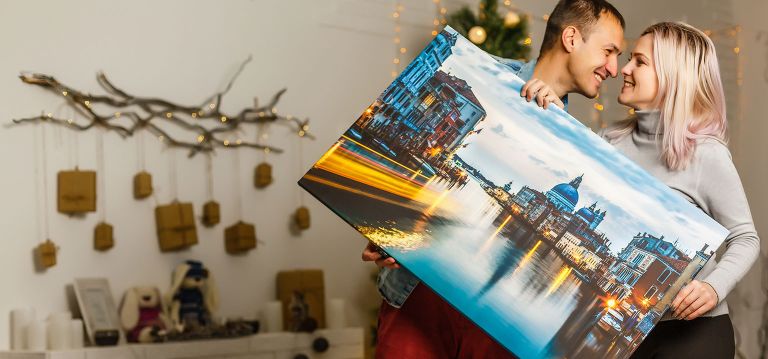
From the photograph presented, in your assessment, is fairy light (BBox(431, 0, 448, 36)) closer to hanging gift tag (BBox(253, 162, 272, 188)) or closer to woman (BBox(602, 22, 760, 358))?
hanging gift tag (BBox(253, 162, 272, 188))

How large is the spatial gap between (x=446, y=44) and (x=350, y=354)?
232 cm

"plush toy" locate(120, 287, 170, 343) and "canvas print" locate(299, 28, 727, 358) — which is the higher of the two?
"canvas print" locate(299, 28, 727, 358)

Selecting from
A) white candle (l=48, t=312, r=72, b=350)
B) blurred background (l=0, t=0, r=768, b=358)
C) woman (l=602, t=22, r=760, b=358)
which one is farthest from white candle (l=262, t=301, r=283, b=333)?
woman (l=602, t=22, r=760, b=358)

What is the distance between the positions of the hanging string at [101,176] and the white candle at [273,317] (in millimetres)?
754

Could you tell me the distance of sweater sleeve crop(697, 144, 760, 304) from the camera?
1.98 m

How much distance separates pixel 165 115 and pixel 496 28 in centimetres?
163

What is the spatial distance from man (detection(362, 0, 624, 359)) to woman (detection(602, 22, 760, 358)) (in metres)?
0.22

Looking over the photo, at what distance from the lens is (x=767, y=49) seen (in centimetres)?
509

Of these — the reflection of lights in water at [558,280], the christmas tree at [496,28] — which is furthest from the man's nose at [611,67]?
the christmas tree at [496,28]

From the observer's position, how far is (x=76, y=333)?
3346 millimetres

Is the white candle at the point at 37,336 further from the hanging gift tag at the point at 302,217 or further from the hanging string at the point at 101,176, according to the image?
the hanging gift tag at the point at 302,217

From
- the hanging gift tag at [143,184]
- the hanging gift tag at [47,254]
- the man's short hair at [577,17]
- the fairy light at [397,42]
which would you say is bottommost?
the hanging gift tag at [47,254]

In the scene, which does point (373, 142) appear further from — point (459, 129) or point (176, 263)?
point (176, 263)

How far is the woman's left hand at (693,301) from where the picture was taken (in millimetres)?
1838
